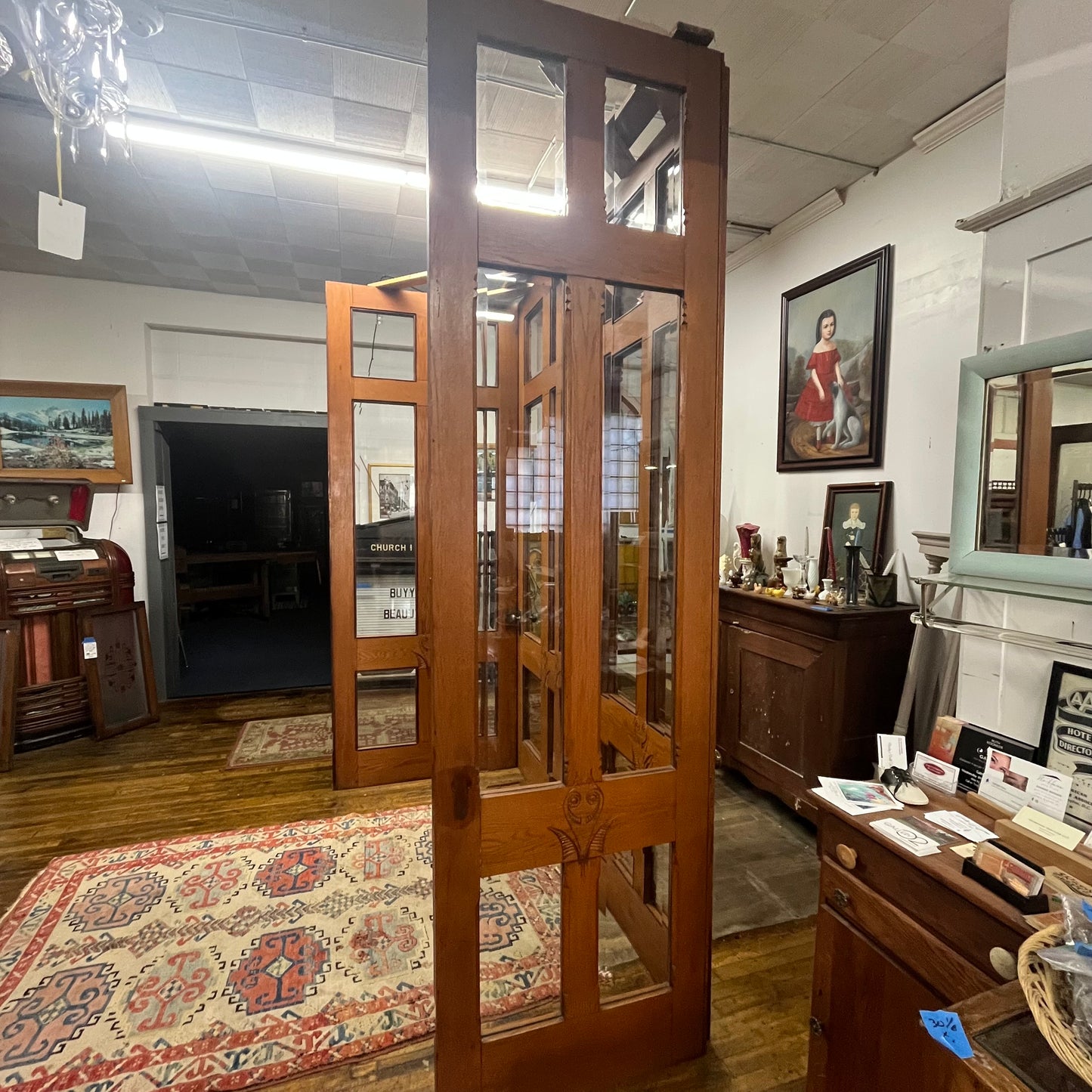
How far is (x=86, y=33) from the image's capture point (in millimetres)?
1697

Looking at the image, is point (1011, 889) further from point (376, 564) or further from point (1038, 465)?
point (376, 564)

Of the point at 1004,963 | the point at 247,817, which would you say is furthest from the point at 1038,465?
the point at 247,817

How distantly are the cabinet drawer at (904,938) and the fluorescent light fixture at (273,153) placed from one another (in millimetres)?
3436

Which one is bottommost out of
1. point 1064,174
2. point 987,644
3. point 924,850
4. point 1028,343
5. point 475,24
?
point 924,850

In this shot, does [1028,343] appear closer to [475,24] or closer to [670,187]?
[670,187]

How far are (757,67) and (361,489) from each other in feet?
10.1

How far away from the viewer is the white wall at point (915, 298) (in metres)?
2.47

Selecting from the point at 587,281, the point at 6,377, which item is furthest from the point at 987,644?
the point at 6,377

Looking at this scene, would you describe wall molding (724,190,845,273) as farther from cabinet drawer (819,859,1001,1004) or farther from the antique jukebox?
the antique jukebox

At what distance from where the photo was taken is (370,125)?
261 cm

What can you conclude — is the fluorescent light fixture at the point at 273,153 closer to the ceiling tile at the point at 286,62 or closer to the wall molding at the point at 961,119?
the ceiling tile at the point at 286,62

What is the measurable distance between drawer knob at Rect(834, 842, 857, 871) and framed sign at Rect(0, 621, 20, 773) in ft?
14.5

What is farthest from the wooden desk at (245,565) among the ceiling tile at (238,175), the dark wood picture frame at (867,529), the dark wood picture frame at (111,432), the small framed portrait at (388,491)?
the dark wood picture frame at (867,529)

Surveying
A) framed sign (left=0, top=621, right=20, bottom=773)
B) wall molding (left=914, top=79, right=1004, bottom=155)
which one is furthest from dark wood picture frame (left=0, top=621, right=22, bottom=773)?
wall molding (left=914, top=79, right=1004, bottom=155)
